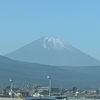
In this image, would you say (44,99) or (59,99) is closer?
(44,99)

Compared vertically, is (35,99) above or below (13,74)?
below

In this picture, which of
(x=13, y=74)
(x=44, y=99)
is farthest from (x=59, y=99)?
(x=13, y=74)

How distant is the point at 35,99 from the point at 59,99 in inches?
639

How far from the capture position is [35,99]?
2650 centimetres

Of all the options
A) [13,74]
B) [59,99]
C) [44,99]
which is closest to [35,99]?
[44,99]

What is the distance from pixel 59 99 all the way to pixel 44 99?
53.2ft

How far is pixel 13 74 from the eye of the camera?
569 ft

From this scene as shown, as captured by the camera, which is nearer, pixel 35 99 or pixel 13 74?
pixel 35 99

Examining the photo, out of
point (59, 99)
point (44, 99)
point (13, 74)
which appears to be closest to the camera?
point (44, 99)

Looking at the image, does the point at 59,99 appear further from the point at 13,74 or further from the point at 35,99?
the point at 13,74

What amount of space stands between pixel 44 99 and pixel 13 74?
147 m

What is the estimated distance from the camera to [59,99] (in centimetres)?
4262

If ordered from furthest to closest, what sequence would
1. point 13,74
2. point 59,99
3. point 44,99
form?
1. point 13,74
2. point 59,99
3. point 44,99

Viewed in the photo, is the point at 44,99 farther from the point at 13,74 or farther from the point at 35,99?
the point at 13,74
